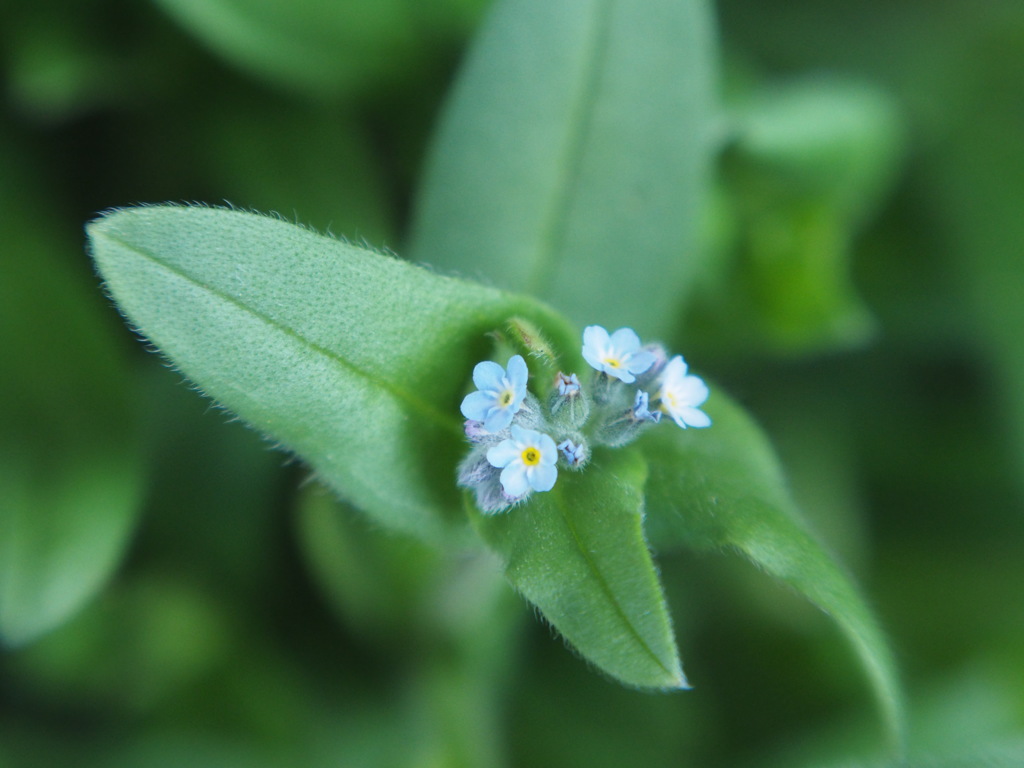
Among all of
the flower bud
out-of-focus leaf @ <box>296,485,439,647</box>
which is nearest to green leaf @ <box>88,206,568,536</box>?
the flower bud

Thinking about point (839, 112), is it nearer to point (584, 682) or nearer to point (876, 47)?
point (876, 47)

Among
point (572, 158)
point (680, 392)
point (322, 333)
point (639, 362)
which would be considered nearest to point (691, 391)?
point (680, 392)

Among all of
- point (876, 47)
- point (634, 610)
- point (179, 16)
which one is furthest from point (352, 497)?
point (876, 47)

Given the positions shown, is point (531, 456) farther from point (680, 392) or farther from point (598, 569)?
point (680, 392)

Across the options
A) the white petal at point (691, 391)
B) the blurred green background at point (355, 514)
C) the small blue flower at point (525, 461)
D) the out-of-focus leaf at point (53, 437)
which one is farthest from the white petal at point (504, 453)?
the out-of-focus leaf at point (53, 437)

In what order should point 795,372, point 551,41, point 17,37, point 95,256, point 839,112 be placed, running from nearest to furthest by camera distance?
point 95,256, point 551,41, point 17,37, point 839,112, point 795,372

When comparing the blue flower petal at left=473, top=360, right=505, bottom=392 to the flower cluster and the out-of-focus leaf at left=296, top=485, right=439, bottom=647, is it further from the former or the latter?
the out-of-focus leaf at left=296, top=485, right=439, bottom=647

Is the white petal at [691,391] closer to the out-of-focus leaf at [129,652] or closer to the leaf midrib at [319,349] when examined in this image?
the leaf midrib at [319,349]
